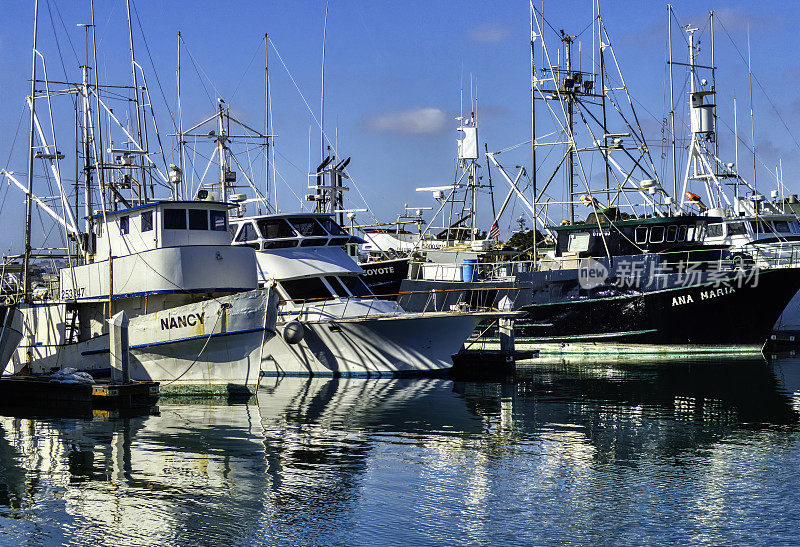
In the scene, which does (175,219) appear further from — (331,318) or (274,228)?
(331,318)

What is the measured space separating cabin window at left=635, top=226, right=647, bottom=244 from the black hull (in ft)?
11.0

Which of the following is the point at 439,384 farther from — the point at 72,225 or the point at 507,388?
the point at 72,225

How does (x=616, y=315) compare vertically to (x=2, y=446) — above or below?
above

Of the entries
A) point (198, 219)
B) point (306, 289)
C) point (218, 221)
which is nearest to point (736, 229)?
point (306, 289)

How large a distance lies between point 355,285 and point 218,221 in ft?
19.0

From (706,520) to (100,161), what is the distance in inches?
779

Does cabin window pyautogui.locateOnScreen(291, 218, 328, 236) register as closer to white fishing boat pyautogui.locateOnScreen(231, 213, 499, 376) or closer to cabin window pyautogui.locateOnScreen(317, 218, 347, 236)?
white fishing boat pyautogui.locateOnScreen(231, 213, 499, 376)

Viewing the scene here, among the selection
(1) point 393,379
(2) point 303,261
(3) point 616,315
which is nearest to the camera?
(1) point 393,379

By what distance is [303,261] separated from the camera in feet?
94.3

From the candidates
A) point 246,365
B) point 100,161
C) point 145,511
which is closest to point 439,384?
point 246,365

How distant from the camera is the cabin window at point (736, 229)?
130 ft

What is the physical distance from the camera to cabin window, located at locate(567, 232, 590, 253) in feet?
123

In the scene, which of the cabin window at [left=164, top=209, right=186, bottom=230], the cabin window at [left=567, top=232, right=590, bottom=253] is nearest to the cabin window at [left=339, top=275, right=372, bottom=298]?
the cabin window at [left=164, top=209, right=186, bottom=230]

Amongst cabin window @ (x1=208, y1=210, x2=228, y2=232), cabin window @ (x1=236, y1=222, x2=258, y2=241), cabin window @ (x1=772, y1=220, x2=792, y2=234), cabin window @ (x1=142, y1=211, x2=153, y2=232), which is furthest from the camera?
cabin window @ (x1=772, y1=220, x2=792, y2=234)
